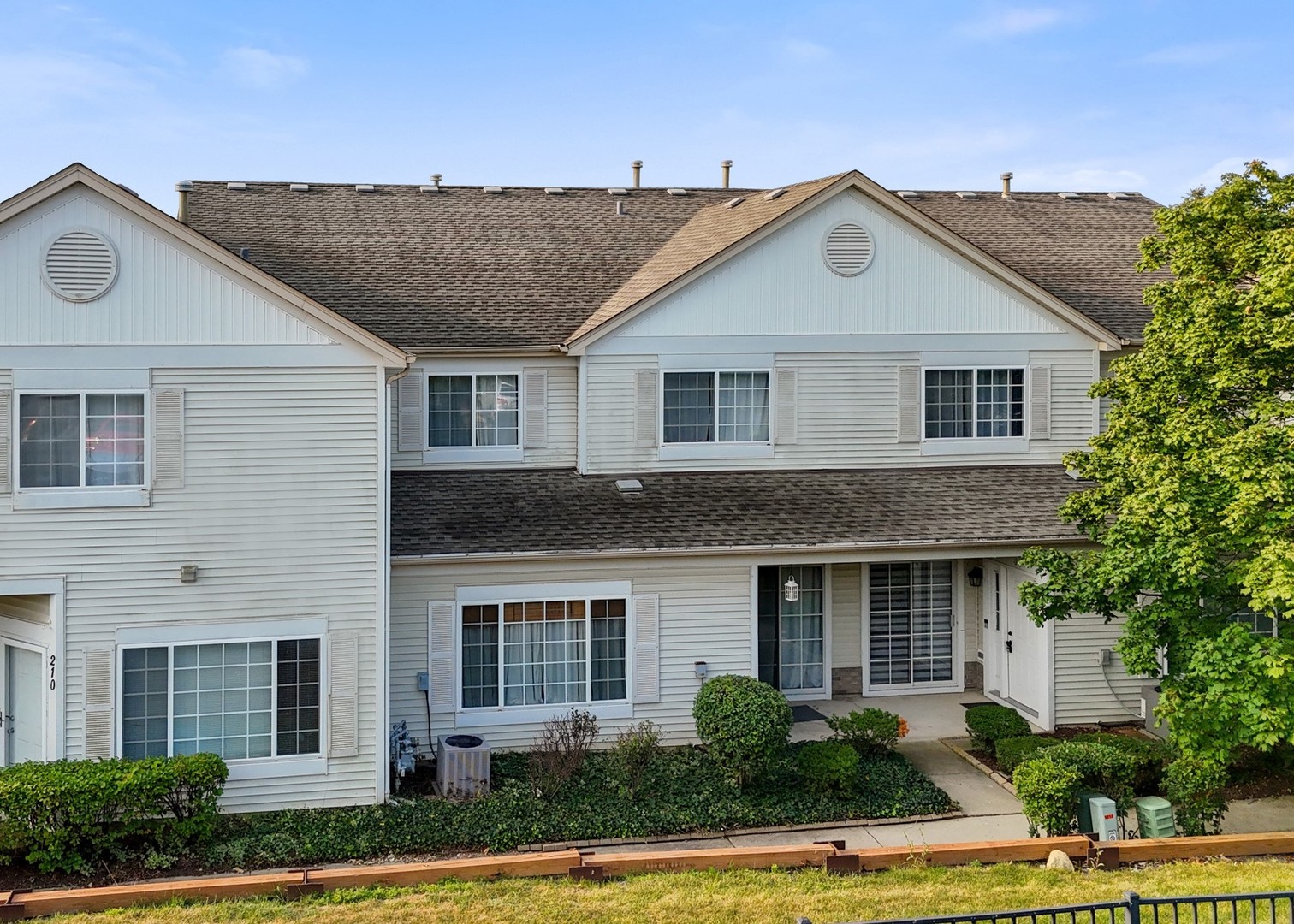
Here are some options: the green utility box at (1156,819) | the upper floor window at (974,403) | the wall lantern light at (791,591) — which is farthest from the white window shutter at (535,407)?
the green utility box at (1156,819)

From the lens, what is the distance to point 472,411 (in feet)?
59.5

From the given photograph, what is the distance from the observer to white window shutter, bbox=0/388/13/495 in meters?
13.0

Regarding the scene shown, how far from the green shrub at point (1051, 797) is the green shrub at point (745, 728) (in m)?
2.89

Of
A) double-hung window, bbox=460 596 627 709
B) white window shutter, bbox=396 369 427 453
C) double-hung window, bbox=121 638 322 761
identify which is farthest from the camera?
white window shutter, bbox=396 369 427 453

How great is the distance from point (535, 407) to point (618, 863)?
8352 millimetres

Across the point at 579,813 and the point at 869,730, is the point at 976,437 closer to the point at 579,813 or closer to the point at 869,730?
the point at 869,730

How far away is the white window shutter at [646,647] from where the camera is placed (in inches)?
640

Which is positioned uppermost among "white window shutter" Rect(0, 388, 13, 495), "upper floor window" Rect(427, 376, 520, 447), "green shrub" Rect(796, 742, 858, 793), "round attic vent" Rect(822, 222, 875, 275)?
"round attic vent" Rect(822, 222, 875, 275)

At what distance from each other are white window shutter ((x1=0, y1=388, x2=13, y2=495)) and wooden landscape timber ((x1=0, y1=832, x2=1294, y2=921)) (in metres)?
4.26

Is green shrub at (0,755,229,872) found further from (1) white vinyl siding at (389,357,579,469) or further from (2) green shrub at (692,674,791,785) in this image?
(1) white vinyl siding at (389,357,579,469)

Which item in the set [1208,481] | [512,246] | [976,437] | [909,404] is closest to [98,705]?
[512,246]

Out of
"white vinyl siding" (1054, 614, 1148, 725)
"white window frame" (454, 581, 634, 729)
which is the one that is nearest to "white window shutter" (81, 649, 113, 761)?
"white window frame" (454, 581, 634, 729)

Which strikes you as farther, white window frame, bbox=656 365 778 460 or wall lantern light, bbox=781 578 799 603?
white window frame, bbox=656 365 778 460

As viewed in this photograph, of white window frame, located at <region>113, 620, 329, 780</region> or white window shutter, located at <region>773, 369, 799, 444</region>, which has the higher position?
white window shutter, located at <region>773, 369, 799, 444</region>
